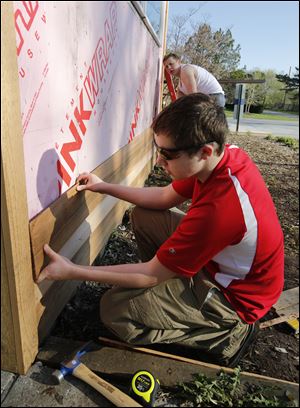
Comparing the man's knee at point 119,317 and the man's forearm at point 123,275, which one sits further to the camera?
the man's knee at point 119,317

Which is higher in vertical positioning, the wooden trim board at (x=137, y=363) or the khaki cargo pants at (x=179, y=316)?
the khaki cargo pants at (x=179, y=316)

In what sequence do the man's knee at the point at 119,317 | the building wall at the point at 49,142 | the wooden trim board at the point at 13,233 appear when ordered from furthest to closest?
the man's knee at the point at 119,317, the building wall at the point at 49,142, the wooden trim board at the point at 13,233

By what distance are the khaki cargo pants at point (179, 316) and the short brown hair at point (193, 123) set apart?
65 cm

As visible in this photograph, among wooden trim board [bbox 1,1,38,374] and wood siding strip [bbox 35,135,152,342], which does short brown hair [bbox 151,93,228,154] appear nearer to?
wooden trim board [bbox 1,1,38,374]

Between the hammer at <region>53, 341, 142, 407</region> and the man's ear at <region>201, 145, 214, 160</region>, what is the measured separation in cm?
101

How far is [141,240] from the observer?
87.0 inches

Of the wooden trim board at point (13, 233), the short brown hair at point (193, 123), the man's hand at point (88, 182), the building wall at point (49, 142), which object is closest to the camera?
the wooden trim board at point (13, 233)

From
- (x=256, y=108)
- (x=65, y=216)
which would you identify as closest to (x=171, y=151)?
(x=65, y=216)

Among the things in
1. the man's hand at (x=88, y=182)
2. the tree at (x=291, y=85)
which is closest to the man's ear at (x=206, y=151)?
the tree at (x=291, y=85)

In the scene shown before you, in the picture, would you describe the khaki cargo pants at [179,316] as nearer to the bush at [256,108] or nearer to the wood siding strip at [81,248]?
the wood siding strip at [81,248]

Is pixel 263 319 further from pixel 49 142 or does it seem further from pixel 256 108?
pixel 49 142

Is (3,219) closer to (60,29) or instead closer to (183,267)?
(183,267)

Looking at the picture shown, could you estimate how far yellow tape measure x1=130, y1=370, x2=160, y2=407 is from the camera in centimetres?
148

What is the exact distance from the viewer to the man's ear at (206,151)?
1.46 m
